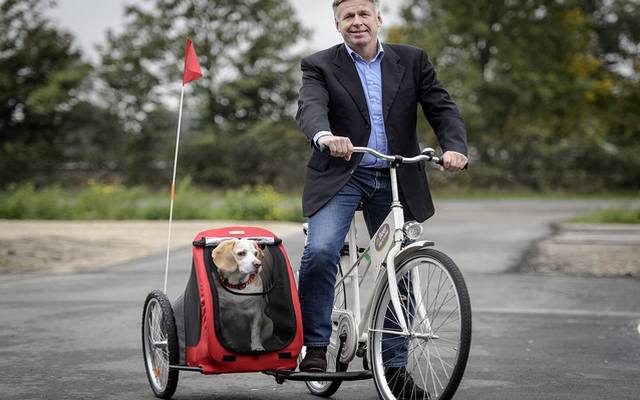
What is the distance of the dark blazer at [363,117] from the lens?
174 inches

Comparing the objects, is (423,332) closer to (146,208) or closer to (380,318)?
(380,318)

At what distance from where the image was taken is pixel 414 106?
14.8 feet

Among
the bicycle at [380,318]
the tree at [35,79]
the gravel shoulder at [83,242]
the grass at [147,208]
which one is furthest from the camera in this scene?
the tree at [35,79]

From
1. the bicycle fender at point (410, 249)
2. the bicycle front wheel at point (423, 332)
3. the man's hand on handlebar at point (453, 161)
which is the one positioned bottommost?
the bicycle front wheel at point (423, 332)

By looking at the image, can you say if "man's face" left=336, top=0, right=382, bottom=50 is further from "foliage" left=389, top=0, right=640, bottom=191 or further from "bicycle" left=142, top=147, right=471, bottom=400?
"foliage" left=389, top=0, right=640, bottom=191

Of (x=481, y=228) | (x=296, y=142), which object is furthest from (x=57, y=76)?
(x=481, y=228)

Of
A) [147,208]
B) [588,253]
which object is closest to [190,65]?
[588,253]

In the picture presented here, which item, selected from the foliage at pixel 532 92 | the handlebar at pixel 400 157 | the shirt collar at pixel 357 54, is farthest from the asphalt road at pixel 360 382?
the foliage at pixel 532 92

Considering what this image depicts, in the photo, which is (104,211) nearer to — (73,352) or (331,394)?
(73,352)

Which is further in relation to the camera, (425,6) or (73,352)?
(425,6)

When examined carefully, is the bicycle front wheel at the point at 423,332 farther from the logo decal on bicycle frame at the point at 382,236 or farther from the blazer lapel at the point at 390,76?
the blazer lapel at the point at 390,76

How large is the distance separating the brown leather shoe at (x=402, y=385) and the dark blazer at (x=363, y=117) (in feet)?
2.27

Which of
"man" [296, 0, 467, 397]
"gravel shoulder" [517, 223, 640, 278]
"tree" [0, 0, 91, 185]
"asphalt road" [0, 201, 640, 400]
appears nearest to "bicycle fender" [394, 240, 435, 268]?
"man" [296, 0, 467, 397]

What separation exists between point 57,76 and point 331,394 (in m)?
38.4
